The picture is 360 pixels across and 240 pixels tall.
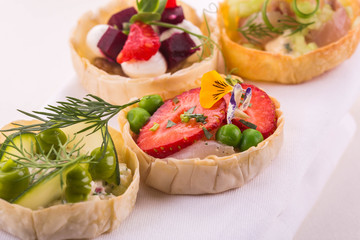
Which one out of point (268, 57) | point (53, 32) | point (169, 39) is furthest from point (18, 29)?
point (268, 57)

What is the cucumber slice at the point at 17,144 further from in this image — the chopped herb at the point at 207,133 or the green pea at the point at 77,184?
the chopped herb at the point at 207,133

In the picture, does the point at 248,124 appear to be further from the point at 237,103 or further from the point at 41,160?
the point at 41,160

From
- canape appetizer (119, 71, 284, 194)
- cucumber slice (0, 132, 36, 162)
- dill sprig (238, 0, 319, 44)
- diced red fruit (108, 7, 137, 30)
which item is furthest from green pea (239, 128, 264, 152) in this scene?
diced red fruit (108, 7, 137, 30)

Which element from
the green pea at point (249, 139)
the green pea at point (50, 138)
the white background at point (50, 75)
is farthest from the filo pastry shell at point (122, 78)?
the green pea at point (50, 138)

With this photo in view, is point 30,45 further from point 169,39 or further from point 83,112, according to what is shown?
point 83,112

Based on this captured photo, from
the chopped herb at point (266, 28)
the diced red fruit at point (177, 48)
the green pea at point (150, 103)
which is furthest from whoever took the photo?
the chopped herb at point (266, 28)

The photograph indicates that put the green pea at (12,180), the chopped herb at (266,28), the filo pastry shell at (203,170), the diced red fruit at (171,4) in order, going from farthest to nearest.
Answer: the chopped herb at (266,28)
the diced red fruit at (171,4)
the filo pastry shell at (203,170)
the green pea at (12,180)
